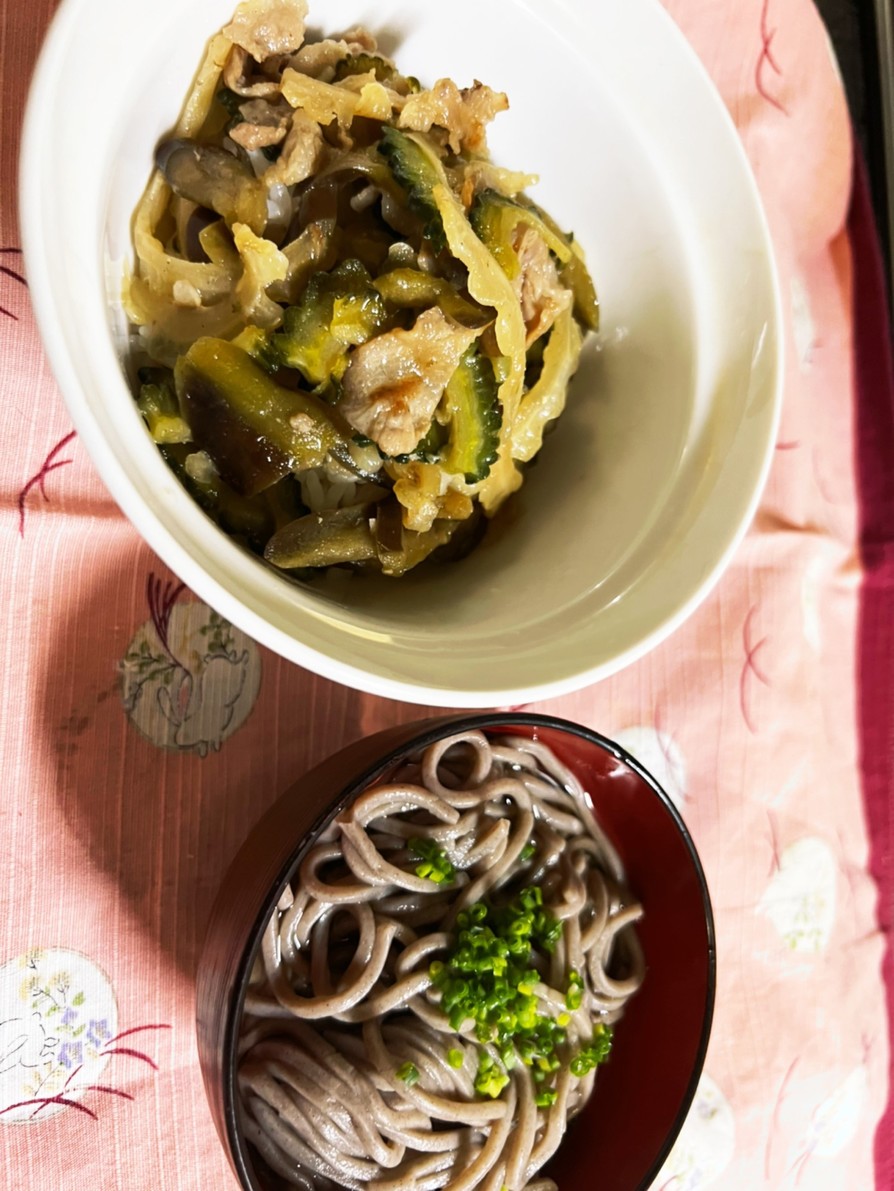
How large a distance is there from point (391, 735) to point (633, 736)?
1.76 ft

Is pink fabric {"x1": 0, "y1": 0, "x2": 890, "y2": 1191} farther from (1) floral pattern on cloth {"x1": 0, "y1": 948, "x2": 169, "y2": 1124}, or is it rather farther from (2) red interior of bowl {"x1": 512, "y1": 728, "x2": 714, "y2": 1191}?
(2) red interior of bowl {"x1": 512, "y1": 728, "x2": 714, "y2": 1191}

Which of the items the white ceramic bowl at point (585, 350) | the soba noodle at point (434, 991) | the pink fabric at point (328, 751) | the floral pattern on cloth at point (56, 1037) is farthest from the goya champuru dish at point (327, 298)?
the floral pattern on cloth at point (56, 1037)

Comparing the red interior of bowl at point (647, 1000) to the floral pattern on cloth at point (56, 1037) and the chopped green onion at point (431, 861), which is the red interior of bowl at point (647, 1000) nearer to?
the chopped green onion at point (431, 861)

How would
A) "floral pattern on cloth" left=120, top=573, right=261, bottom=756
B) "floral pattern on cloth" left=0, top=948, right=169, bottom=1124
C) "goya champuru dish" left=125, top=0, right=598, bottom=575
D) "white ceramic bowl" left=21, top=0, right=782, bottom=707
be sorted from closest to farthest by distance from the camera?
"white ceramic bowl" left=21, top=0, right=782, bottom=707, "goya champuru dish" left=125, top=0, right=598, bottom=575, "floral pattern on cloth" left=0, top=948, right=169, bottom=1124, "floral pattern on cloth" left=120, top=573, right=261, bottom=756

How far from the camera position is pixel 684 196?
110 cm

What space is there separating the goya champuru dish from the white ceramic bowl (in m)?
0.05

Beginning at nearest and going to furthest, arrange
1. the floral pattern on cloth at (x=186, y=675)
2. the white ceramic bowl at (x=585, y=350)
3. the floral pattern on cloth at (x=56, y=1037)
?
1. the white ceramic bowl at (x=585, y=350)
2. the floral pattern on cloth at (x=56, y=1037)
3. the floral pattern on cloth at (x=186, y=675)

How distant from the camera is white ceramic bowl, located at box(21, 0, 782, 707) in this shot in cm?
73

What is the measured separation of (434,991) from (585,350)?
2.78 feet

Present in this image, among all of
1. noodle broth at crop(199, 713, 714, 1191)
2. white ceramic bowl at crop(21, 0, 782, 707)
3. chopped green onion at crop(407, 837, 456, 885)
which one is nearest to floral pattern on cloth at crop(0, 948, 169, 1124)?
noodle broth at crop(199, 713, 714, 1191)

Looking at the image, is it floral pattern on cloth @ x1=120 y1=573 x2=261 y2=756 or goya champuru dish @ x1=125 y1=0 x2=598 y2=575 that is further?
floral pattern on cloth @ x1=120 y1=573 x2=261 y2=756

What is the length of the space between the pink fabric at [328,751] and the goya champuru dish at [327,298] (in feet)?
0.79

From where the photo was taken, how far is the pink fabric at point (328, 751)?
1039 millimetres

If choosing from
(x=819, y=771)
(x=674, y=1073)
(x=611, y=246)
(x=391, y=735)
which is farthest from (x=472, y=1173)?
(x=611, y=246)
